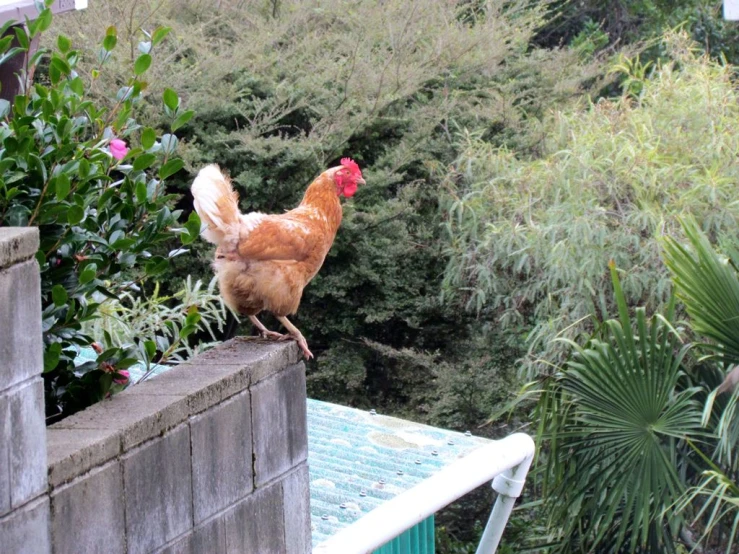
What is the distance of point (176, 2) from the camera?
8.58 meters

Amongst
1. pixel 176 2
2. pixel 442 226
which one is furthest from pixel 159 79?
pixel 442 226

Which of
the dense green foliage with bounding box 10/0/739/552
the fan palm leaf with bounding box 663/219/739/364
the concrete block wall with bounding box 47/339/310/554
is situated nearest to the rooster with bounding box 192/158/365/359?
the concrete block wall with bounding box 47/339/310/554

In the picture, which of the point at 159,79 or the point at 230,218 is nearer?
the point at 230,218

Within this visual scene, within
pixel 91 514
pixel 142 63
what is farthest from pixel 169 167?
pixel 91 514

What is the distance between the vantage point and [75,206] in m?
2.31

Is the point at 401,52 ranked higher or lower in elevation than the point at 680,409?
higher

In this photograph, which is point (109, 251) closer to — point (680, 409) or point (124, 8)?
point (680, 409)

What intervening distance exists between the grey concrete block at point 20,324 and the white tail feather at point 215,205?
133 centimetres

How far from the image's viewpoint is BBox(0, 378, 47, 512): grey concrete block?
1.87 meters

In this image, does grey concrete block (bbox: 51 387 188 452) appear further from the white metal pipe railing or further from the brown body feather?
the white metal pipe railing

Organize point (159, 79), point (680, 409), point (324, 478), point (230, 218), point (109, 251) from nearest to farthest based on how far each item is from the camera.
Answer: point (109, 251) < point (230, 218) < point (324, 478) < point (680, 409) < point (159, 79)

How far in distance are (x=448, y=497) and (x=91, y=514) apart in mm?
2063

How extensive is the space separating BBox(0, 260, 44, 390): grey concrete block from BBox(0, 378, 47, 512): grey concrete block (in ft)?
0.10

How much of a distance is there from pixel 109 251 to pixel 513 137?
20.5 feet
